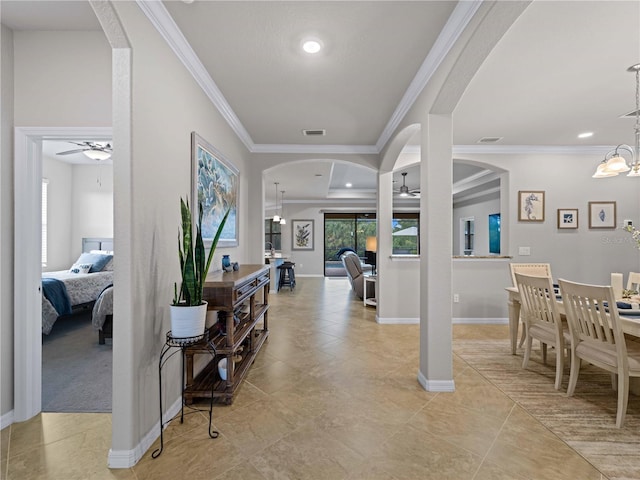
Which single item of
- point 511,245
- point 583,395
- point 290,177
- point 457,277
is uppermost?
point 290,177

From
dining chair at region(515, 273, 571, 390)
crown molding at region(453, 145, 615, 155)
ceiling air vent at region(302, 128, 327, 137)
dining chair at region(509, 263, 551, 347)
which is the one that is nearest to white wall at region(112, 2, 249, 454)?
ceiling air vent at region(302, 128, 327, 137)

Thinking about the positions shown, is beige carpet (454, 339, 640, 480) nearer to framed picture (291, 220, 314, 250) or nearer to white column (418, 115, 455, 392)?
white column (418, 115, 455, 392)

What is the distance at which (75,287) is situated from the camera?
4.24m

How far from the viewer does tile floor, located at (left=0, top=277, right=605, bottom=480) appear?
1.58m

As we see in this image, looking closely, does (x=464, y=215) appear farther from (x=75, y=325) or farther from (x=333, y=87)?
(x=75, y=325)

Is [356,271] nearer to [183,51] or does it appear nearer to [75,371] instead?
[75,371]

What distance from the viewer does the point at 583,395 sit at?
2.37m

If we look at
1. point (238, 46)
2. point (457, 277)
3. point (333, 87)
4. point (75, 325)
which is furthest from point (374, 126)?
point (75, 325)

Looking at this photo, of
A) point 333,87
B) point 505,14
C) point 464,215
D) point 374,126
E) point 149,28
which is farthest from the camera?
point 464,215

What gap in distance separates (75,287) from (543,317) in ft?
18.7

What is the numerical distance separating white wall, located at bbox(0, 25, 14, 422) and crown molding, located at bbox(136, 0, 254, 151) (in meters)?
1.04

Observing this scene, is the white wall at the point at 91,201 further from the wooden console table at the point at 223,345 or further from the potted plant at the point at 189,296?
the potted plant at the point at 189,296

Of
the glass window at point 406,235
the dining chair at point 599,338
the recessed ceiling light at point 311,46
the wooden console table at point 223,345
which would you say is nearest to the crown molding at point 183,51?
the recessed ceiling light at point 311,46

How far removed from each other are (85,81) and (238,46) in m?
1.06
